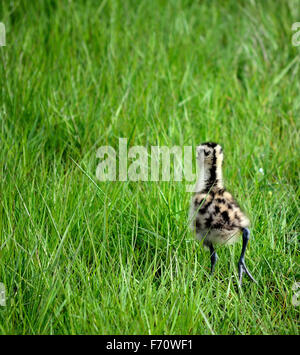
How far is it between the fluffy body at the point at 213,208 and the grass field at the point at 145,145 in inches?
4.7

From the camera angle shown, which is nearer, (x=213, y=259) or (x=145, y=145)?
(x=213, y=259)

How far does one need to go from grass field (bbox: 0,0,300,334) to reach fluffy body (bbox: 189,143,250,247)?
0.12m

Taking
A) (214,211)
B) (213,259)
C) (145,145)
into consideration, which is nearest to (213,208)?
(214,211)

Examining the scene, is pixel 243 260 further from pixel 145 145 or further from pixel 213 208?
pixel 145 145

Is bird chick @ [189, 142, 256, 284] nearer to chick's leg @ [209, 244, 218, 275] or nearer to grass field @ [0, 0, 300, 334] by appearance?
chick's leg @ [209, 244, 218, 275]

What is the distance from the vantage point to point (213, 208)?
2990mm

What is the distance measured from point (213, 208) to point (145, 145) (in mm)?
1320

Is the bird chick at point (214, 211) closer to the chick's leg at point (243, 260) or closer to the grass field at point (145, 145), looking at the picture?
the chick's leg at point (243, 260)

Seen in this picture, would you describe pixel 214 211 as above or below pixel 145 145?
below

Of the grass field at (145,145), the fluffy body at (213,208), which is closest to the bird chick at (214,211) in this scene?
the fluffy body at (213,208)

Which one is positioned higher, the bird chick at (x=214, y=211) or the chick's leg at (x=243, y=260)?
the bird chick at (x=214, y=211)

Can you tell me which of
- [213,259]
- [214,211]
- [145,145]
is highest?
[145,145]

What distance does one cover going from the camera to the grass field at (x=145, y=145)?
2801 mm

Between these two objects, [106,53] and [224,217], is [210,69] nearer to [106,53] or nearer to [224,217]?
[106,53]
